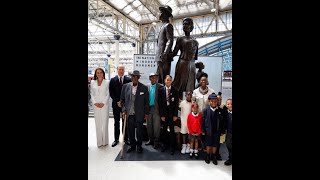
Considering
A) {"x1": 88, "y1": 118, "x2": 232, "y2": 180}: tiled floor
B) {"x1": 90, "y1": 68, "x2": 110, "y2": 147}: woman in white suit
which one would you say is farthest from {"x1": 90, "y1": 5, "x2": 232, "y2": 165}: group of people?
{"x1": 88, "y1": 118, "x2": 232, "y2": 180}: tiled floor

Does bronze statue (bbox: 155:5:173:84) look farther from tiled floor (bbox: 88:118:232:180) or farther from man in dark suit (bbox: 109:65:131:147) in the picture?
tiled floor (bbox: 88:118:232:180)

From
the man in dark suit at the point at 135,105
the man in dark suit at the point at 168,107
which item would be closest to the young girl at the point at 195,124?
the man in dark suit at the point at 168,107

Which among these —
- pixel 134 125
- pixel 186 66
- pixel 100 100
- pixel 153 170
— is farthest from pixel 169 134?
pixel 100 100

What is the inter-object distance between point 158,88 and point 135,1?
6.93m

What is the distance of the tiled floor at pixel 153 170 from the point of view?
288cm

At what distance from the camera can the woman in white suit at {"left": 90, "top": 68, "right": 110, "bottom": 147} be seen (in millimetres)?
4102

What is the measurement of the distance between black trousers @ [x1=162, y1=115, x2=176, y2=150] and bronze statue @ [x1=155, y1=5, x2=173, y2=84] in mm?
816

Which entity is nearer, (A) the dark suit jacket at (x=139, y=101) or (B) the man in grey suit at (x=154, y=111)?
(A) the dark suit jacket at (x=139, y=101)

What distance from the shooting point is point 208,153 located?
11.2 feet

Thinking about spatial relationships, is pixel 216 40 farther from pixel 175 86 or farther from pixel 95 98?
pixel 95 98

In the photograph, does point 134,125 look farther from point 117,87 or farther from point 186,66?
point 186,66

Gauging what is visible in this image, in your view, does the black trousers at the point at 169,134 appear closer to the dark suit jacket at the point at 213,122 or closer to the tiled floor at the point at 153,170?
the tiled floor at the point at 153,170

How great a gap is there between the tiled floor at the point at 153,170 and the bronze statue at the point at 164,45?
1650mm
